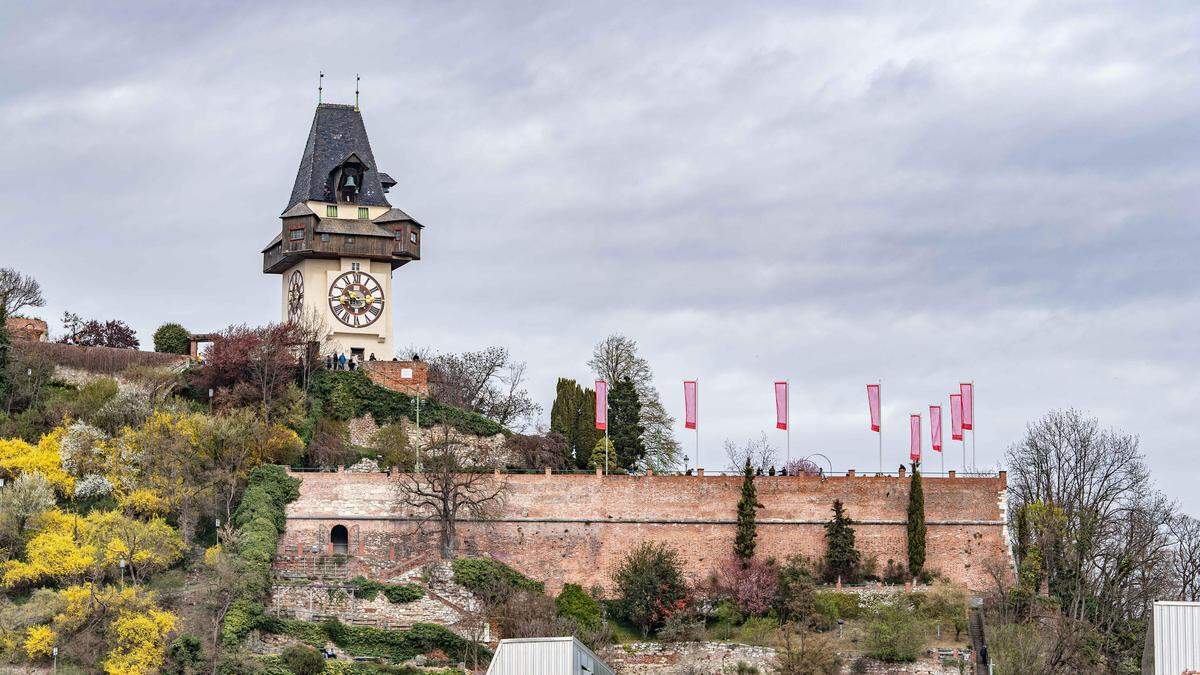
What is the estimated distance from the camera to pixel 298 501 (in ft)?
216

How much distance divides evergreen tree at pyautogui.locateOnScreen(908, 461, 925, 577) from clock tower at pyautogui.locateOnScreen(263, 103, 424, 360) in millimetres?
21573

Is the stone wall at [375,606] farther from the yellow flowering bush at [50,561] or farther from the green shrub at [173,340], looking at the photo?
the green shrub at [173,340]

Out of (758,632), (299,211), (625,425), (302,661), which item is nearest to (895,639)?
(758,632)

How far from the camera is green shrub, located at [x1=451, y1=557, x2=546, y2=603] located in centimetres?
6294

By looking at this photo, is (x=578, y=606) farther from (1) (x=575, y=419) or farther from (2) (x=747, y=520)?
(1) (x=575, y=419)

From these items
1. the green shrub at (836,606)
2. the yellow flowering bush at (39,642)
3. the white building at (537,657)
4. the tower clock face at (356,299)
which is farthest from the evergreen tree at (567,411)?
the white building at (537,657)

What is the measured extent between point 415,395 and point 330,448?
5880 mm

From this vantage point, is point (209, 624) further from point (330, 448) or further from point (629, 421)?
point (629, 421)

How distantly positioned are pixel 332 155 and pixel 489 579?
2261 centimetres

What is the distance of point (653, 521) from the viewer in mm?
67250

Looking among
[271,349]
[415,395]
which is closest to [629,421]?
[415,395]

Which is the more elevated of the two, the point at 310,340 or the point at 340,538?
the point at 310,340

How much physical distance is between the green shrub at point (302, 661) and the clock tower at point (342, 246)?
2067cm

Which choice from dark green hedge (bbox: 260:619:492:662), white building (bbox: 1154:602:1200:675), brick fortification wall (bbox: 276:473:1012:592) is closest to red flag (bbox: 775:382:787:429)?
brick fortification wall (bbox: 276:473:1012:592)
